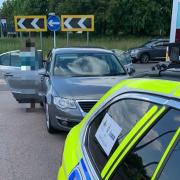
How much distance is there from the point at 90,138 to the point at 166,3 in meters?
44.6

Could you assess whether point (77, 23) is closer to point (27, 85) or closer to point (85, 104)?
point (27, 85)

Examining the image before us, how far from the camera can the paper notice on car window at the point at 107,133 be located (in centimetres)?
226

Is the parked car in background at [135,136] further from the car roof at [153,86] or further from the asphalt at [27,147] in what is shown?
the asphalt at [27,147]

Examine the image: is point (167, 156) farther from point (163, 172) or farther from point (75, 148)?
point (75, 148)

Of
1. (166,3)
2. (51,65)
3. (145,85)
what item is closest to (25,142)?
(51,65)

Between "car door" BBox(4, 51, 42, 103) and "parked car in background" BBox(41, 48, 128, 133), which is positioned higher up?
"parked car in background" BBox(41, 48, 128, 133)

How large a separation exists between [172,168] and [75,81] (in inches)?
223

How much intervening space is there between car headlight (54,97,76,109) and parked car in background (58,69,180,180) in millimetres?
3877

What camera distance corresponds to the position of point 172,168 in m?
1.73

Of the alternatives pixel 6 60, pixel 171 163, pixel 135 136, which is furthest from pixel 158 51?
pixel 171 163

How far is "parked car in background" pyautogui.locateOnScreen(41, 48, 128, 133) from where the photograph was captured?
6.61 metres

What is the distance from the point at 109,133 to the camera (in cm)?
237

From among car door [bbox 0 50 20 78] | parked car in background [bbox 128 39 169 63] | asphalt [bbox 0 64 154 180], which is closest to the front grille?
asphalt [bbox 0 64 154 180]

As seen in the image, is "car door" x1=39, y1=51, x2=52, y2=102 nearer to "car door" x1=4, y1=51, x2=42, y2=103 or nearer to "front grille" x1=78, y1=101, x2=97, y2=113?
"car door" x1=4, y1=51, x2=42, y2=103
